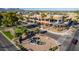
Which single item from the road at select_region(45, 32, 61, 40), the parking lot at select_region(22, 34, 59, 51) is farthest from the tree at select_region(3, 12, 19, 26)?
the road at select_region(45, 32, 61, 40)

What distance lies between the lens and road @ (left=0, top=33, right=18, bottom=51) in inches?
136

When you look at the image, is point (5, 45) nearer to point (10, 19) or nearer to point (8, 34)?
point (8, 34)

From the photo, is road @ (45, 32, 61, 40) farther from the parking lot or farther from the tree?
the tree

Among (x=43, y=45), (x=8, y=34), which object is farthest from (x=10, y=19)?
(x=43, y=45)

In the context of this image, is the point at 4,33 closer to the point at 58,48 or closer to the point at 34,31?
the point at 34,31

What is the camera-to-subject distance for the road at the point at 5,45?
11.4 ft

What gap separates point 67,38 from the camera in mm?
3475

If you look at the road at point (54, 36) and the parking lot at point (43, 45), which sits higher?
the road at point (54, 36)

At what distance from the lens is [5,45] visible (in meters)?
3.47

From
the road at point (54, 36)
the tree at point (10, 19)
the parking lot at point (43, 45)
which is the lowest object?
the parking lot at point (43, 45)

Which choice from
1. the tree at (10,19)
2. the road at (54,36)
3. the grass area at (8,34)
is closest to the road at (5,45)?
the grass area at (8,34)

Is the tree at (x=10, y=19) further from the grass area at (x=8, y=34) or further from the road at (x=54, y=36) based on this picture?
the road at (x=54, y=36)
